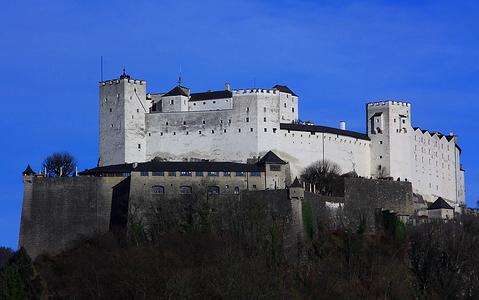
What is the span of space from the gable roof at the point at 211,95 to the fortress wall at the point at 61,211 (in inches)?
512

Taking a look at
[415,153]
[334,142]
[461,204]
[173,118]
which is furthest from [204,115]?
[461,204]

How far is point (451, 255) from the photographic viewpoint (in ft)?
228

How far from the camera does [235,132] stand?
81688 mm

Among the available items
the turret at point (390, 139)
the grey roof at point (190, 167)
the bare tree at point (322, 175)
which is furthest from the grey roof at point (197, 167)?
the turret at point (390, 139)

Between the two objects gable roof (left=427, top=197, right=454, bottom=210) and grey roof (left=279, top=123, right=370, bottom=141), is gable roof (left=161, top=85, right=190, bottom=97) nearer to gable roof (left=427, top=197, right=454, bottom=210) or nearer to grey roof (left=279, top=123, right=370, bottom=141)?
grey roof (left=279, top=123, right=370, bottom=141)

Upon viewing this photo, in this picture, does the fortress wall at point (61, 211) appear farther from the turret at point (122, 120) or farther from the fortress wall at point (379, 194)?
the fortress wall at point (379, 194)

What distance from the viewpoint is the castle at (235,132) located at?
268 ft

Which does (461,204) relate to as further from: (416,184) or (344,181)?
(344,181)

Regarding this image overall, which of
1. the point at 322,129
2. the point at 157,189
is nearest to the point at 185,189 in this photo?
the point at 157,189

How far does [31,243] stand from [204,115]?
15.1m

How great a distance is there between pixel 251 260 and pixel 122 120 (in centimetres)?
2317

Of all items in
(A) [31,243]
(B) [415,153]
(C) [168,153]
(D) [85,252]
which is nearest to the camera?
(D) [85,252]

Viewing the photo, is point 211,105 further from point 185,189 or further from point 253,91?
point 185,189

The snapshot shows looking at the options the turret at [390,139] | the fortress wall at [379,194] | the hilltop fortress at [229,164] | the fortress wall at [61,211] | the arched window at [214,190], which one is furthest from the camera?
the turret at [390,139]
